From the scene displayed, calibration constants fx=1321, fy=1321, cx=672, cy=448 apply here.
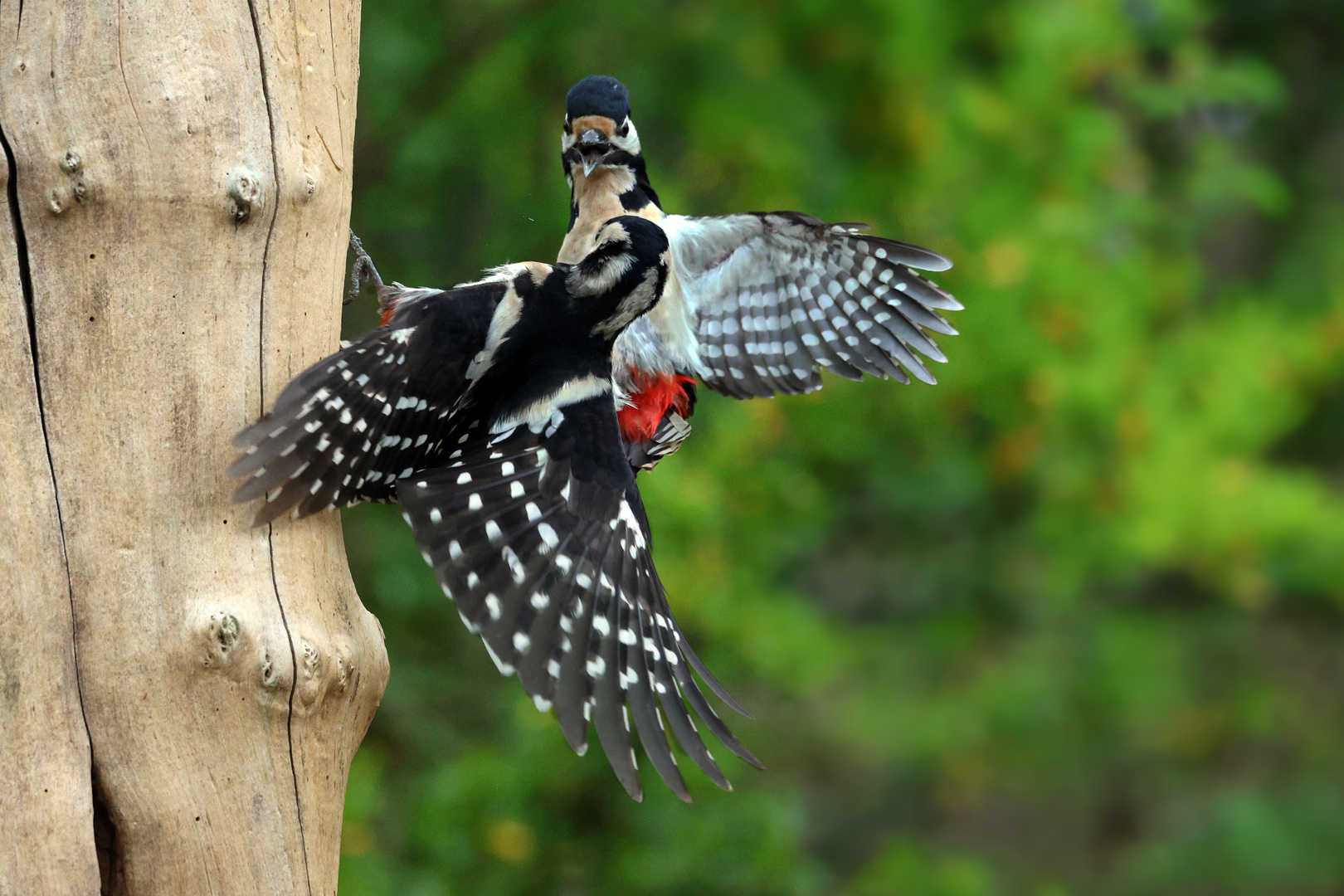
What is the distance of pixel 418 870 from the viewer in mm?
4559

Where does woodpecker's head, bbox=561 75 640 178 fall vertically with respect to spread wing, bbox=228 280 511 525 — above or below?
above

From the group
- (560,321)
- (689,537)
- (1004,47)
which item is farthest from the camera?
(1004,47)

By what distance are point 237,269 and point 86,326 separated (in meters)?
0.25

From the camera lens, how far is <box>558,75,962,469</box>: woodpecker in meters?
3.17

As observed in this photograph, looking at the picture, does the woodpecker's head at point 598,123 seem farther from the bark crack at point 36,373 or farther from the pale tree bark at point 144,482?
the bark crack at point 36,373

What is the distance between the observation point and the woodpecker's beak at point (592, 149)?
3.20 m

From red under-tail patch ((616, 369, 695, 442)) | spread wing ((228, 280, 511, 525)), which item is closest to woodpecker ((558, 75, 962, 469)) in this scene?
red under-tail patch ((616, 369, 695, 442))

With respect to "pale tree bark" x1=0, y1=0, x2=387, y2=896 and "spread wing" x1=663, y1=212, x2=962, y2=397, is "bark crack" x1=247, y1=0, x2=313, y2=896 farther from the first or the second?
"spread wing" x1=663, y1=212, x2=962, y2=397

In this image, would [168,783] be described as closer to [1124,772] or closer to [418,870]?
[418,870]

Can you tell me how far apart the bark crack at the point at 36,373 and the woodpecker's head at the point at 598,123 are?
4.72 feet

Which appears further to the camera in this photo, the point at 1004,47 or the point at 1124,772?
the point at 1124,772

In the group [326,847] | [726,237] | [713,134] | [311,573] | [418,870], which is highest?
[713,134]

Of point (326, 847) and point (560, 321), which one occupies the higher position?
point (560, 321)

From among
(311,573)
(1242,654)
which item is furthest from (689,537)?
(1242,654)
